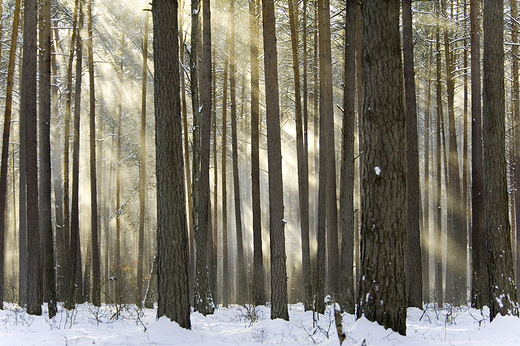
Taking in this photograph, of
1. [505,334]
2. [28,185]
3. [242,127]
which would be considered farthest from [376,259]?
[242,127]

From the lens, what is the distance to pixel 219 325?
10047 mm

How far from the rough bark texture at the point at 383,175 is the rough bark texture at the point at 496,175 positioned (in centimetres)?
358

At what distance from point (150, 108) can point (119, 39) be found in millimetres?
3670

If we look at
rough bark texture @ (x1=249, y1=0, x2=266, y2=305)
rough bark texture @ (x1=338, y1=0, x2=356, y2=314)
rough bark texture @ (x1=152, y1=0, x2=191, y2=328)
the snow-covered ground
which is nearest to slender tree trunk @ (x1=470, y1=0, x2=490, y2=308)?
the snow-covered ground

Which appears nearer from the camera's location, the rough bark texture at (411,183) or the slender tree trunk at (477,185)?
the rough bark texture at (411,183)

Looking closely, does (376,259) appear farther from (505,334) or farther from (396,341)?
(505,334)

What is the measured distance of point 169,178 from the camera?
7.10 metres

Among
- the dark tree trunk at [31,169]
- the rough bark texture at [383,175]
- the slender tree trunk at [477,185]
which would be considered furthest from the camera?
the slender tree trunk at [477,185]

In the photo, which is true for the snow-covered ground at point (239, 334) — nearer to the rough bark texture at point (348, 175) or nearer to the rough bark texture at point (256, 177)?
the rough bark texture at point (348, 175)

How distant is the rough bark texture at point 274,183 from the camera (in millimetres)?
9656

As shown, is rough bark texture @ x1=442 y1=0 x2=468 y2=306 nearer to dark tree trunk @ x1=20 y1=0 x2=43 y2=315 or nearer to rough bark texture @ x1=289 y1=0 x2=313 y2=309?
rough bark texture @ x1=289 y1=0 x2=313 y2=309

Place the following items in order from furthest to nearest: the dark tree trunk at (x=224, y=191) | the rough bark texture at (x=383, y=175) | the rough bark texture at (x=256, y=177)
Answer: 1. the dark tree trunk at (x=224, y=191)
2. the rough bark texture at (x=256, y=177)
3. the rough bark texture at (x=383, y=175)

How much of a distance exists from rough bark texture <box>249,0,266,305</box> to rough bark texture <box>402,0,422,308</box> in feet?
15.2

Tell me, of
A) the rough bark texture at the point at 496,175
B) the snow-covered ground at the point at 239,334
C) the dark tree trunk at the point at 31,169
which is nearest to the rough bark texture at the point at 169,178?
the snow-covered ground at the point at 239,334
